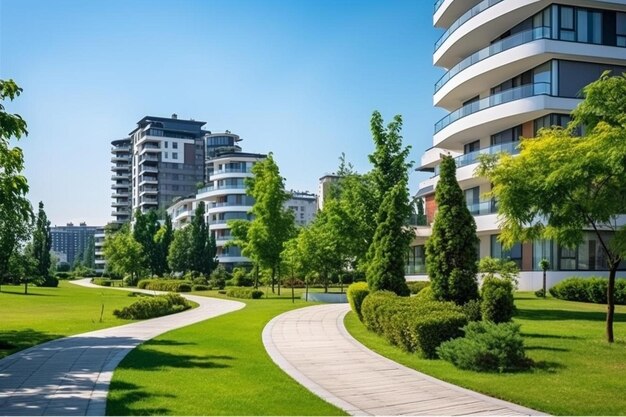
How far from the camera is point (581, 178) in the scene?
50.1 ft

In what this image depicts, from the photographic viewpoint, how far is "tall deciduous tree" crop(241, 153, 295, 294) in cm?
4347

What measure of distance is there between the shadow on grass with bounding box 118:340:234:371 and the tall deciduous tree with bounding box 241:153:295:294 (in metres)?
28.1

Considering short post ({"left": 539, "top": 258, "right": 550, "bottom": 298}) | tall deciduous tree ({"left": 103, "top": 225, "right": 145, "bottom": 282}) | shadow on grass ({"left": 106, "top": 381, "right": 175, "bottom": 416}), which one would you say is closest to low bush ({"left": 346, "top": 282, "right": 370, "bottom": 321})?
shadow on grass ({"left": 106, "top": 381, "right": 175, "bottom": 416})

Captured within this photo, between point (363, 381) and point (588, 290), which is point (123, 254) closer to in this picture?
point (588, 290)

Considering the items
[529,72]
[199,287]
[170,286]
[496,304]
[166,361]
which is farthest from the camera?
[199,287]

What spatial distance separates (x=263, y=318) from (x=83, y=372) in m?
12.8

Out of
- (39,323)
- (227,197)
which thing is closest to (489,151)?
(39,323)

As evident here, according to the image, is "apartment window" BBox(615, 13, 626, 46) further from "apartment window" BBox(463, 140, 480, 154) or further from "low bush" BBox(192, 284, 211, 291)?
"low bush" BBox(192, 284, 211, 291)

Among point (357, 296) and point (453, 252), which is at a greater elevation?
point (453, 252)

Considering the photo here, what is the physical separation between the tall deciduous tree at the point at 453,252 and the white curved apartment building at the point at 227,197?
74016 mm

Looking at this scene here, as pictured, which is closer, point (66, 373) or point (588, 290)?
point (66, 373)

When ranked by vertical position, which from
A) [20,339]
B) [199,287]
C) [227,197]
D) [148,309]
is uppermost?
[227,197]

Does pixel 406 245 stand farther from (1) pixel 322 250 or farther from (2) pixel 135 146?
(2) pixel 135 146

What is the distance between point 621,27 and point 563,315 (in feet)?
76.5
